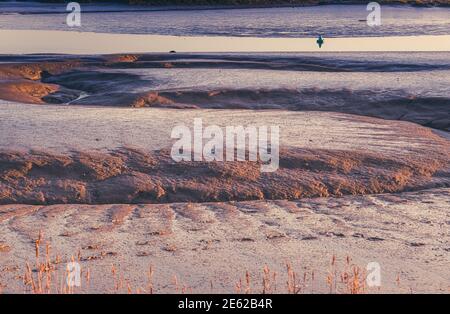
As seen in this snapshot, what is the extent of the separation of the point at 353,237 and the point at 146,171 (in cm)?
291

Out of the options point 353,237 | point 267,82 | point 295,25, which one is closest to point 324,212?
point 353,237

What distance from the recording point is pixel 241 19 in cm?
4503

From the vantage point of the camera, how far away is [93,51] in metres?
27.0

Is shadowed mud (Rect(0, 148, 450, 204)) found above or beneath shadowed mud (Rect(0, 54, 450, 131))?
above

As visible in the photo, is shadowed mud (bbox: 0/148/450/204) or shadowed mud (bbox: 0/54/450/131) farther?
shadowed mud (bbox: 0/54/450/131)

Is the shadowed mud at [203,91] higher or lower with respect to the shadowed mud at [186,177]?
lower

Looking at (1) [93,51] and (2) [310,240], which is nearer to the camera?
(2) [310,240]

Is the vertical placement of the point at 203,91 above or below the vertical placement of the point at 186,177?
below

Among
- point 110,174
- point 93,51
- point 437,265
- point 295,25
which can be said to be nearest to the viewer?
point 437,265

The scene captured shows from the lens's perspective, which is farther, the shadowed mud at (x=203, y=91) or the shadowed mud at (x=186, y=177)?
the shadowed mud at (x=203, y=91)

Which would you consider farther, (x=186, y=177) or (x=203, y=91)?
(x=203, y=91)

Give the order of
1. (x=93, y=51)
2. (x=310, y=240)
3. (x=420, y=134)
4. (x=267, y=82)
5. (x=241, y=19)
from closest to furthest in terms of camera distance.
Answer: (x=310, y=240) → (x=420, y=134) → (x=267, y=82) → (x=93, y=51) → (x=241, y=19)

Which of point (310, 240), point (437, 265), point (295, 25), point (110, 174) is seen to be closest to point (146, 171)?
point (110, 174)

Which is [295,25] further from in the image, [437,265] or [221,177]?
[437,265]
